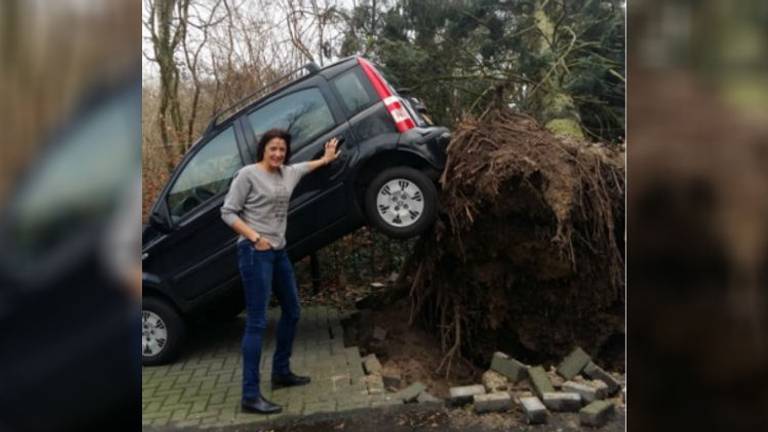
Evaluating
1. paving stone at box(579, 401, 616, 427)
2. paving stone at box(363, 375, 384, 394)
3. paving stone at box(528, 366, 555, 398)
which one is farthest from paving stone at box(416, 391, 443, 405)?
paving stone at box(579, 401, 616, 427)

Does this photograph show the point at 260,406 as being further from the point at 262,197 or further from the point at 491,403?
the point at 491,403

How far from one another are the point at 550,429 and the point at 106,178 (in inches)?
90.6

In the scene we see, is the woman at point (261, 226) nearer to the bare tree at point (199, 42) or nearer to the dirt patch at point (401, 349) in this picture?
the bare tree at point (199, 42)

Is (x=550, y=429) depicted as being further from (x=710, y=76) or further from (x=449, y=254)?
(x=710, y=76)

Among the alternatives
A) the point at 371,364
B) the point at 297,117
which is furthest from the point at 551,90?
the point at 371,364

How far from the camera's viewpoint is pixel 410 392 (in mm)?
3260

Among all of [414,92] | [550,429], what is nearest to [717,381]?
[550,429]

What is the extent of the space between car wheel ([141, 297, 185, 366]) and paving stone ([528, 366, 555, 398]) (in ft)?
6.14

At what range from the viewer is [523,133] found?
322 centimetres

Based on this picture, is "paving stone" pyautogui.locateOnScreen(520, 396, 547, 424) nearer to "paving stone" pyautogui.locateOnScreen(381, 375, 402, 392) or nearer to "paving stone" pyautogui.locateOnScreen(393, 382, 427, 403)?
"paving stone" pyautogui.locateOnScreen(393, 382, 427, 403)

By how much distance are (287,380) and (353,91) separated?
5.06ft

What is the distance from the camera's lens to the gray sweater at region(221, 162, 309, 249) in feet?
10.3

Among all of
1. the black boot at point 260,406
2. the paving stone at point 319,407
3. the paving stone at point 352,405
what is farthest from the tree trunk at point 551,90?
the black boot at point 260,406

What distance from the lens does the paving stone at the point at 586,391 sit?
313 cm
